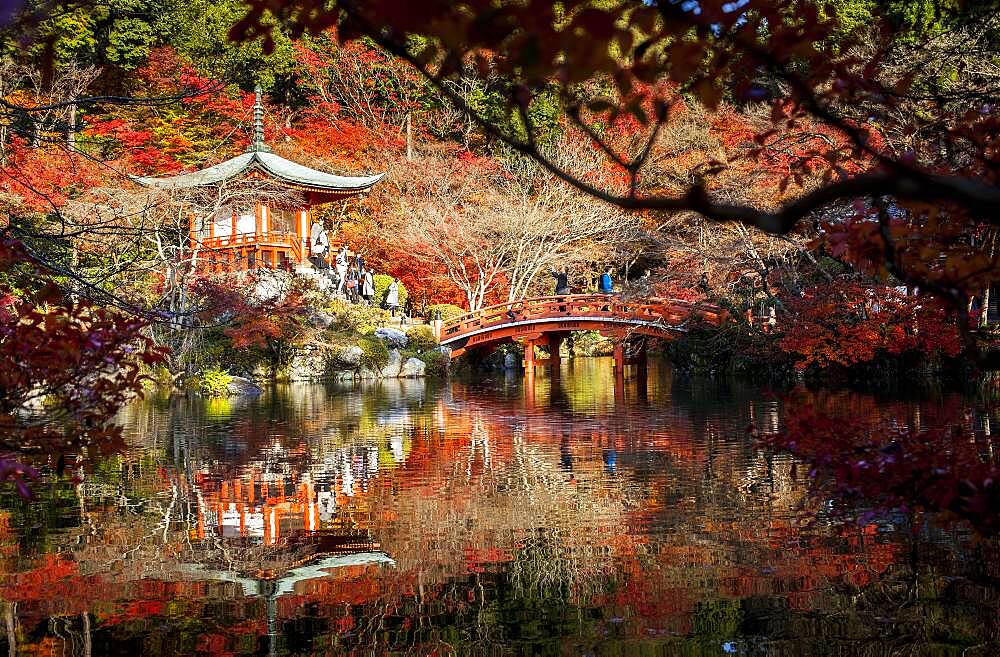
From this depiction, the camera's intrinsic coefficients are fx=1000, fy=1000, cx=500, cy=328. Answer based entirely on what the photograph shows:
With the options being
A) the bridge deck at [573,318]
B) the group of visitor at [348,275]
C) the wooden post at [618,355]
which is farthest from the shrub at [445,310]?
the wooden post at [618,355]

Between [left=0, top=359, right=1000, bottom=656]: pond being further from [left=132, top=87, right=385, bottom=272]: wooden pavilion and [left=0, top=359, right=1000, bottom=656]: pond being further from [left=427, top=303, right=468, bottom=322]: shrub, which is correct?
[left=427, top=303, right=468, bottom=322]: shrub

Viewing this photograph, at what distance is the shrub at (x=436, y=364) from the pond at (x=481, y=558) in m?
12.8

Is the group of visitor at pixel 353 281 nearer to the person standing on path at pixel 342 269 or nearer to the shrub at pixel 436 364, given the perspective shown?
the person standing on path at pixel 342 269

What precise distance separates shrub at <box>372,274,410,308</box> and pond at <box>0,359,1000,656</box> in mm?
15774

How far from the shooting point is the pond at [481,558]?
16.4ft

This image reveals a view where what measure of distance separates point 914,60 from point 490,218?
13594mm

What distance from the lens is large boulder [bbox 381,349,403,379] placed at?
23.7 metres

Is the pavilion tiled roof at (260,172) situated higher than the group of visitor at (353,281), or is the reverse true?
the pavilion tiled roof at (260,172)

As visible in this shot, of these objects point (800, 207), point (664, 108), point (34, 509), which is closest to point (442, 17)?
point (664, 108)

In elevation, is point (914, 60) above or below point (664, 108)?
above

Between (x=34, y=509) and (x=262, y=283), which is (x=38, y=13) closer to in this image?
(x=34, y=509)

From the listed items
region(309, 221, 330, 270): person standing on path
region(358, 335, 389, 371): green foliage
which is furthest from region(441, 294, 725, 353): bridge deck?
region(309, 221, 330, 270): person standing on path

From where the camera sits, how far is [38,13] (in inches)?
110

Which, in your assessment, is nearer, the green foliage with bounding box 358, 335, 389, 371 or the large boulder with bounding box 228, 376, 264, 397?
the large boulder with bounding box 228, 376, 264, 397
